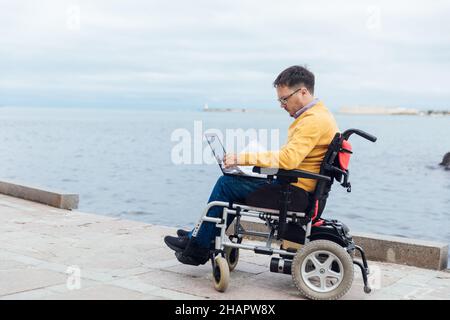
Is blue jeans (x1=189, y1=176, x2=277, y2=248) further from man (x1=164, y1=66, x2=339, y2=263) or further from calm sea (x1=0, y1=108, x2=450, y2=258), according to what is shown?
calm sea (x1=0, y1=108, x2=450, y2=258)

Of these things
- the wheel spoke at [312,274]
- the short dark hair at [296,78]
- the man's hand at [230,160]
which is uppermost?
the short dark hair at [296,78]

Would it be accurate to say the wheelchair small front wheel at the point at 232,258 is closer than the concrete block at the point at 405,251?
Yes

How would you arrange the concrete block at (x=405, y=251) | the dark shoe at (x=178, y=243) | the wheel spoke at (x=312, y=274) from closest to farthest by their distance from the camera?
the wheel spoke at (x=312, y=274), the dark shoe at (x=178, y=243), the concrete block at (x=405, y=251)

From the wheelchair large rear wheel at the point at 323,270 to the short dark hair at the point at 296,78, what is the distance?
112 cm

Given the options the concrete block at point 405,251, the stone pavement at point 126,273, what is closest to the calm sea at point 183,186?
the stone pavement at point 126,273

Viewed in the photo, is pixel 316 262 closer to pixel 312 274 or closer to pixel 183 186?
pixel 312 274

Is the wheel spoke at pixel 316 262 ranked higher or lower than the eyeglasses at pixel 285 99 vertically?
lower

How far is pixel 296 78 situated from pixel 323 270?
1.36 meters

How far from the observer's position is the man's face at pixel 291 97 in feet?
16.0

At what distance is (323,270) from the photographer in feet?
15.4

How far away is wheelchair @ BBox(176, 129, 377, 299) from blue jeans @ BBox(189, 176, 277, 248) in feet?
0.14

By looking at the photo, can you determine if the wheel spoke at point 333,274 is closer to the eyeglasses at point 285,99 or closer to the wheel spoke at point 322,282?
the wheel spoke at point 322,282

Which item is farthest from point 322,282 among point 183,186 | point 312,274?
point 183,186
